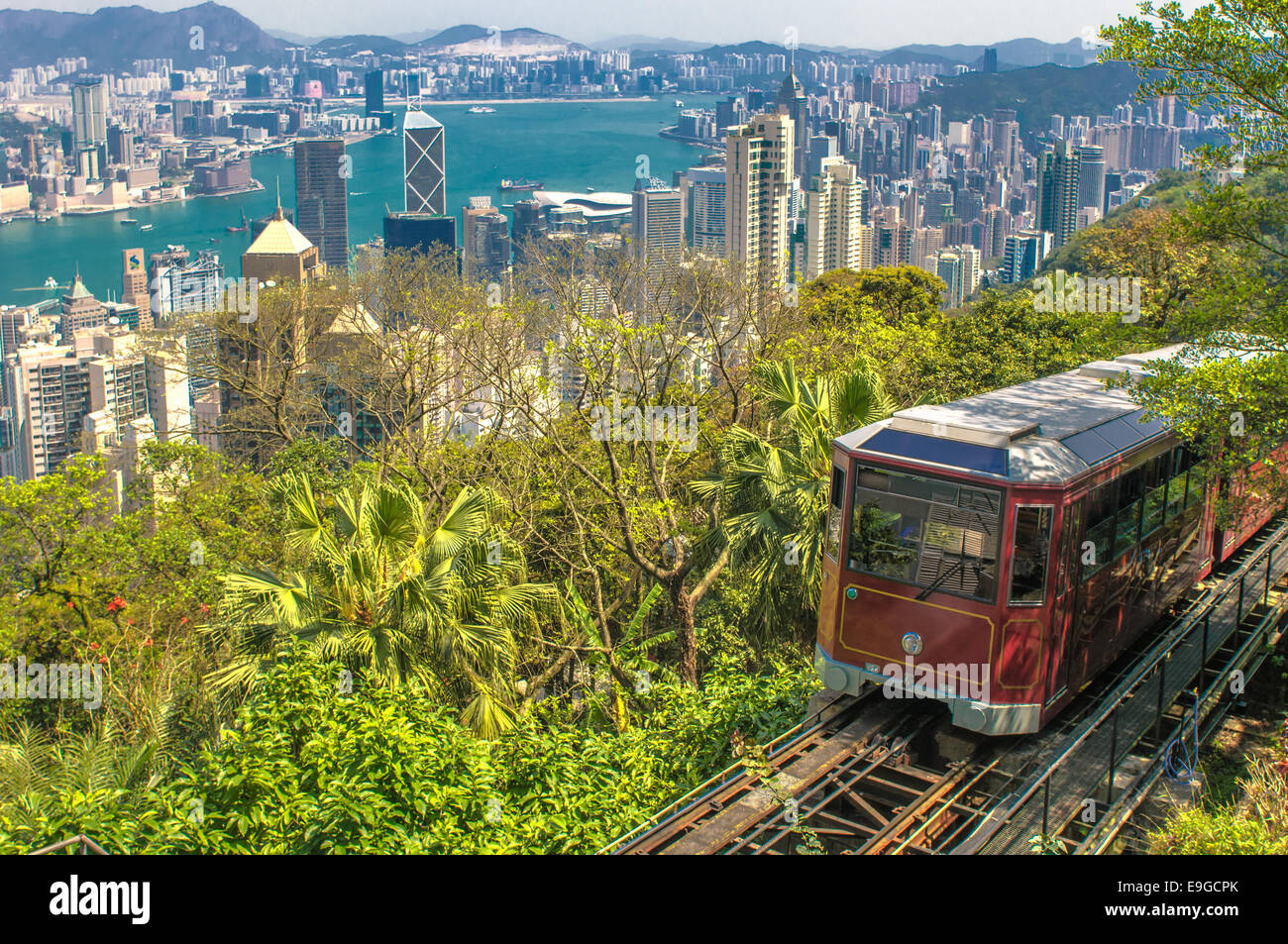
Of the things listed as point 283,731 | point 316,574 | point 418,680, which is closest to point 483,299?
point 316,574

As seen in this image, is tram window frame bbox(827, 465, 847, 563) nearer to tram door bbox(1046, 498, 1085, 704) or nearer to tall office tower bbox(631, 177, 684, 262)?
tram door bbox(1046, 498, 1085, 704)

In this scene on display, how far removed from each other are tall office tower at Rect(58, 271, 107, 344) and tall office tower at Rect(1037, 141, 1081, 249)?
457 feet

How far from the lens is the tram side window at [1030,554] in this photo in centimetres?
870

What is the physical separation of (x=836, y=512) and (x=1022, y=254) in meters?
180

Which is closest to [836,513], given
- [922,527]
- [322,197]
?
[922,527]

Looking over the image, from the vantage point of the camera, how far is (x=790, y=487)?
12516 mm

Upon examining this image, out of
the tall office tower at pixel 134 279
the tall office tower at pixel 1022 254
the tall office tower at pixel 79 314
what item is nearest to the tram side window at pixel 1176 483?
the tall office tower at pixel 79 314

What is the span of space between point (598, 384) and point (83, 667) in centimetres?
746

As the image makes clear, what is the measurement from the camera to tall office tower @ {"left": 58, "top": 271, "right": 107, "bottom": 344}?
432ft

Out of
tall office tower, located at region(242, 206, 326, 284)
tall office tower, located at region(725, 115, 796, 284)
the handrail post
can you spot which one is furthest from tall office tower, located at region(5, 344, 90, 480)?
the handrail post

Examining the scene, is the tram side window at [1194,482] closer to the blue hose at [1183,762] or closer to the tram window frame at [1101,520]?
the tram window frame at [1101,520]

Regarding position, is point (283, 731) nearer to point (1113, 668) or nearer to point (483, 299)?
point (1113, 668)

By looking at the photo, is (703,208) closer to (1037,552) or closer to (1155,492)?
(1155,492)

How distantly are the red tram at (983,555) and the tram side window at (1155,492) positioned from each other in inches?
5.4
